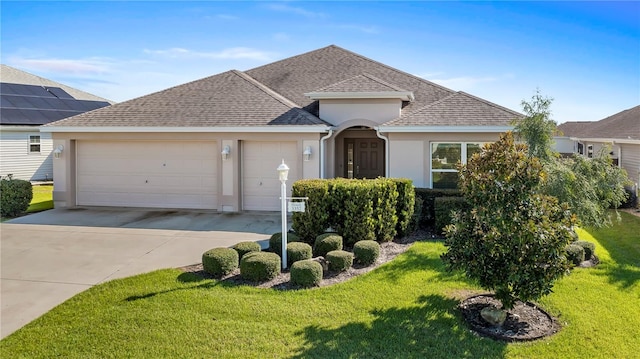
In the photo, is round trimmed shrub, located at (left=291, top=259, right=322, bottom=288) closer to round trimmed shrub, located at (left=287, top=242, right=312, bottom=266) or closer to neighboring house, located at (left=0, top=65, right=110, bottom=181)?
round trimmed shrub, located at (left=287, top=242, right=312, bottom=266)

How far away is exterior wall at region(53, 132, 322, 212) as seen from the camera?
44.4 feet

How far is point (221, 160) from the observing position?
46.1 ft

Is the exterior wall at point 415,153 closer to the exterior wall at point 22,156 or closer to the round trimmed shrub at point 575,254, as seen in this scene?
the round trimmed shrub at point 575,254

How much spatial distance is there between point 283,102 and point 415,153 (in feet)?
16.7

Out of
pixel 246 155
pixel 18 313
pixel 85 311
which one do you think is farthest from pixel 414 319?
pixel 246 155

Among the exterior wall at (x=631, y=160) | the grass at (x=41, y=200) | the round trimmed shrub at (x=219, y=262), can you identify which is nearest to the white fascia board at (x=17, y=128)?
the grass at (x=41, y=200)

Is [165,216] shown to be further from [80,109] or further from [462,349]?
[80,109]

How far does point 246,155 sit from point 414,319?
378 inches

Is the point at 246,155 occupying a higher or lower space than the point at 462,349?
higher

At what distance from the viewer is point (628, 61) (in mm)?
17719

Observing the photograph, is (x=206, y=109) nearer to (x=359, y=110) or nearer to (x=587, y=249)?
(x=359, y=110)

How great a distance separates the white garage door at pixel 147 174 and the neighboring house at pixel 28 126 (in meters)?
9.49

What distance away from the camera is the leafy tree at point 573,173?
29.6ft

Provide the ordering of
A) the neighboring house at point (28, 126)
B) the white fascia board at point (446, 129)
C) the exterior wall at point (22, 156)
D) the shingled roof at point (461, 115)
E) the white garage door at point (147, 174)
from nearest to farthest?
the white fascia board at point (446, 129)
the shingled roof at point (461, 115)
the white garage door at point (147, 174)
the exterior wall at point (22, 156)
the neighboring house at point (28, 126)
